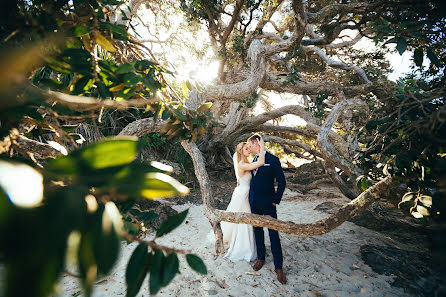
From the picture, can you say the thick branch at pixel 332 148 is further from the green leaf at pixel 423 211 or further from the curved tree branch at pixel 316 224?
the green leaf at pixel 423 211

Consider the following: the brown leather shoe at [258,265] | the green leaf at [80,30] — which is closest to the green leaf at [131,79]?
the green leaf at [80,30]

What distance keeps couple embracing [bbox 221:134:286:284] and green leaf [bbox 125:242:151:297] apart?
2.28 meters

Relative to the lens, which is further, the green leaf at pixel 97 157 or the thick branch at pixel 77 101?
the thick branch at pixel 77 101

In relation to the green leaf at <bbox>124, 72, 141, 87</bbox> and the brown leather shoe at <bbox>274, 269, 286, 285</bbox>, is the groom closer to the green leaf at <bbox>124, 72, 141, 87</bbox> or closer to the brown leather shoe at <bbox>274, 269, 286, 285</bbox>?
the brown leather shoe at <bbox>274, 269, 286, 285</bbox>

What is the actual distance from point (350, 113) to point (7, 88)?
467 cm

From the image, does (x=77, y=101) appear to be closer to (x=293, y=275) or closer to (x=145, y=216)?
(x=145, y=216)

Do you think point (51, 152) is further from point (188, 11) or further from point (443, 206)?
point (188, 11)

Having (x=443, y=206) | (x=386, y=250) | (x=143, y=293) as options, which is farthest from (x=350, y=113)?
(x=143, y=293)

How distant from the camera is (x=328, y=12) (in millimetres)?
3801

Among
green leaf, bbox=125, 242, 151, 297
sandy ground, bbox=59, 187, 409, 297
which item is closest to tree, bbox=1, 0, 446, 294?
green leaf, bbox=125, 242, 151, 297

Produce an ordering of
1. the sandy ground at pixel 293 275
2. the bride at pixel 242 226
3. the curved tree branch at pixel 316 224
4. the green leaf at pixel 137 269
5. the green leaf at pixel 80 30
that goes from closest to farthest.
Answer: the green leaf at pixel 137 269, the green leaf at pixel 80 30, the curved tree branch at pixel 316 224, the sandy ground at pixel 293 275, the bride at pixel 242 226

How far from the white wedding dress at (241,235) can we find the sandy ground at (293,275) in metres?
0.16

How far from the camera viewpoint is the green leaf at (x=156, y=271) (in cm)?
38

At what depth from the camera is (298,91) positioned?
195 inches
